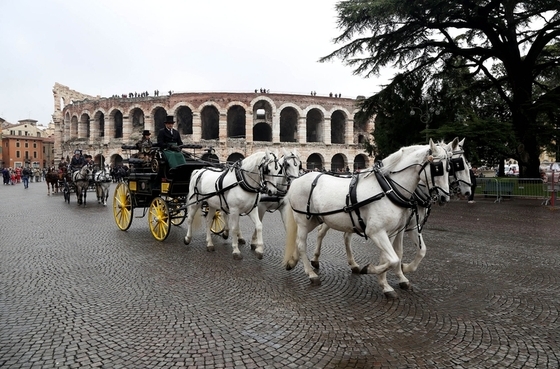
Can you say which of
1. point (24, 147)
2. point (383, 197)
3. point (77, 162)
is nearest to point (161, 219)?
point (383, 197)

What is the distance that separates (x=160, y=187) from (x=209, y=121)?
3527 centimetres

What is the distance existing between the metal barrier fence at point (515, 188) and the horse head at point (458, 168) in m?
13.4

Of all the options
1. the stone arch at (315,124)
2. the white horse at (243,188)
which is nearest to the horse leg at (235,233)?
the white horse at (243,188)

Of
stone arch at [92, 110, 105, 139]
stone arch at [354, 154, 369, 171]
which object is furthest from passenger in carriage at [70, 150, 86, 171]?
stone arch at [354, 154, 369, 171]

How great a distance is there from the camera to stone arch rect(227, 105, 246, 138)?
41969mm

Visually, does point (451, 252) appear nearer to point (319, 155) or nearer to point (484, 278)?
point (484, 278)

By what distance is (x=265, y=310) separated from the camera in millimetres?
Result: 3814

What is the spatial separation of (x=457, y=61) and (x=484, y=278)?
2050cm

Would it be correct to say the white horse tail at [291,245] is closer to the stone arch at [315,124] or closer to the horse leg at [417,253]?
the horse leg at [417,253]

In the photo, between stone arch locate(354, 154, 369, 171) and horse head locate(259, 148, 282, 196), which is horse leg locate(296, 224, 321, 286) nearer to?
horse head locate(259, 148, 282, 196)

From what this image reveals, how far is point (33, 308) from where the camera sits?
12.6ft

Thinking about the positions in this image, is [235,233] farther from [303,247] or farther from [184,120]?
[184,120]

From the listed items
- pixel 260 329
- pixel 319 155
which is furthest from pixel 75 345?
pixel 319 155

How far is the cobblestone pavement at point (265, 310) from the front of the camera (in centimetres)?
287
